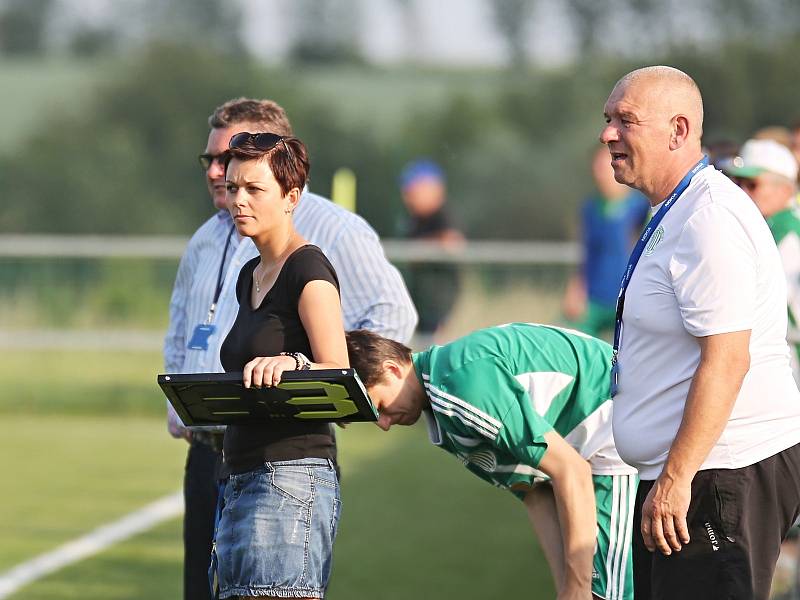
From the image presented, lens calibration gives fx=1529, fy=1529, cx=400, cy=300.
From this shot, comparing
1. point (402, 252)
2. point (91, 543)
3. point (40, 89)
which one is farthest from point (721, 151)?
point (40, 89)

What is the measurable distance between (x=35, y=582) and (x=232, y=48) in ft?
77.4

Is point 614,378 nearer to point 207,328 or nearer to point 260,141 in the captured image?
point 260,141

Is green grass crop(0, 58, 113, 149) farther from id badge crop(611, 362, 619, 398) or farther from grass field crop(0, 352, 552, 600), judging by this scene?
id badge crop(611, 362, 619, 398)

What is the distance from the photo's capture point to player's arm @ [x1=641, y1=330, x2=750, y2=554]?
12.6 feet

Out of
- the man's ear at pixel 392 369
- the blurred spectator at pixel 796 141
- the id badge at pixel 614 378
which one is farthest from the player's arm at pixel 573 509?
the blurred spectator at pixel 796 141

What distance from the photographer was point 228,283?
17.3ft

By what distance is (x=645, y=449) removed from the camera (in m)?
4.11

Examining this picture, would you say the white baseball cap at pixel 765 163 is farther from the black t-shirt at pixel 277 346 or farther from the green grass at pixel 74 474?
the green grass at pixel 74 474

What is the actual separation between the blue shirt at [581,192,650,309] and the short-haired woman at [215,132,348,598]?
7.09 metres

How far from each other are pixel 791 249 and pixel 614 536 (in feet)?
7.38

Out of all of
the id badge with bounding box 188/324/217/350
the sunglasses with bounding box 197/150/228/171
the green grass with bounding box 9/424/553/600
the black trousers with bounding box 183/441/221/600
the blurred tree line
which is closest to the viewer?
the id badge with bounding box 188/324/217/350

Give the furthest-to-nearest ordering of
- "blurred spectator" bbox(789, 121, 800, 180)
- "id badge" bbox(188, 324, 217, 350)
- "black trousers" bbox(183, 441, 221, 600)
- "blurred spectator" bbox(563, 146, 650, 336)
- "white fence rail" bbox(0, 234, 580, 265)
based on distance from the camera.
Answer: "white fence rail" bbox(0, 234, 580, 265)
"blurred spectator" bbox(563, 146, 650, 336)
"blurred spectator" bbox(789, 121, 800, 180)
"black trousers" bbox(183, 441, 221, 600)
"id badge" bbox(188, 324, 217, 350)

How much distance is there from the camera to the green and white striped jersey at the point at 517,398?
4.45 m

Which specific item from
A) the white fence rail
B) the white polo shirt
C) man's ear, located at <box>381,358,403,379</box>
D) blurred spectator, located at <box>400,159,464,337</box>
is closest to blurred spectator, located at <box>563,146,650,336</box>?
blurred spectator, located at <box>400,159,464,337</box>
